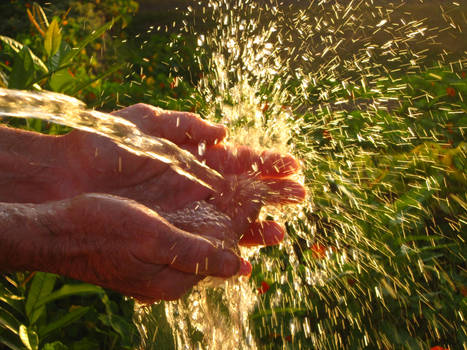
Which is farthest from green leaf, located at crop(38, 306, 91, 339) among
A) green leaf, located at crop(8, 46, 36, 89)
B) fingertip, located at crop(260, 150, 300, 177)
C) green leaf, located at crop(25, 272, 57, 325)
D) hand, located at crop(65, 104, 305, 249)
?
green leaf, located at crop(8, 46, 36, 89)

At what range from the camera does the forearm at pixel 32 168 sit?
210 centimetres

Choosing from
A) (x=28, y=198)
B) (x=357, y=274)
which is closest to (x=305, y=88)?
(x=357, y=274)

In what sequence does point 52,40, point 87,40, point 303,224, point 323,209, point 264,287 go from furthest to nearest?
point 52,40 < point 87,40 < point 303,224 < point 323,209 < point 264,287

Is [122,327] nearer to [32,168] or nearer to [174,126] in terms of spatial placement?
[32,168]

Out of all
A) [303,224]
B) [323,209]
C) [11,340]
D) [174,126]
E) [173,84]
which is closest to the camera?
[11,340]

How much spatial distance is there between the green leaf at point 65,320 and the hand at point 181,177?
1.55 feet

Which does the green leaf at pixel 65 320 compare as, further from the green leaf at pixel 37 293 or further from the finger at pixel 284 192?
the finger at pixel 284 192

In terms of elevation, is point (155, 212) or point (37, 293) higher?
point (155, 212)

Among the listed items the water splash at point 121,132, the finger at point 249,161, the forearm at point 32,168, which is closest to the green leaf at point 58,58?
the water splash at point 121,132

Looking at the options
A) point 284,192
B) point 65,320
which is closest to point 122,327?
point 65,320

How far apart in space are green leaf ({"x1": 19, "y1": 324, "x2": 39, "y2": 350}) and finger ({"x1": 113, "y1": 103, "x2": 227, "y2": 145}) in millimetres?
900

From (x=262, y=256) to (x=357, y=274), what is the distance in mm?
543

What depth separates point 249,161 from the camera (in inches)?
90.4

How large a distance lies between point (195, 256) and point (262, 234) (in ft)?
2.11
